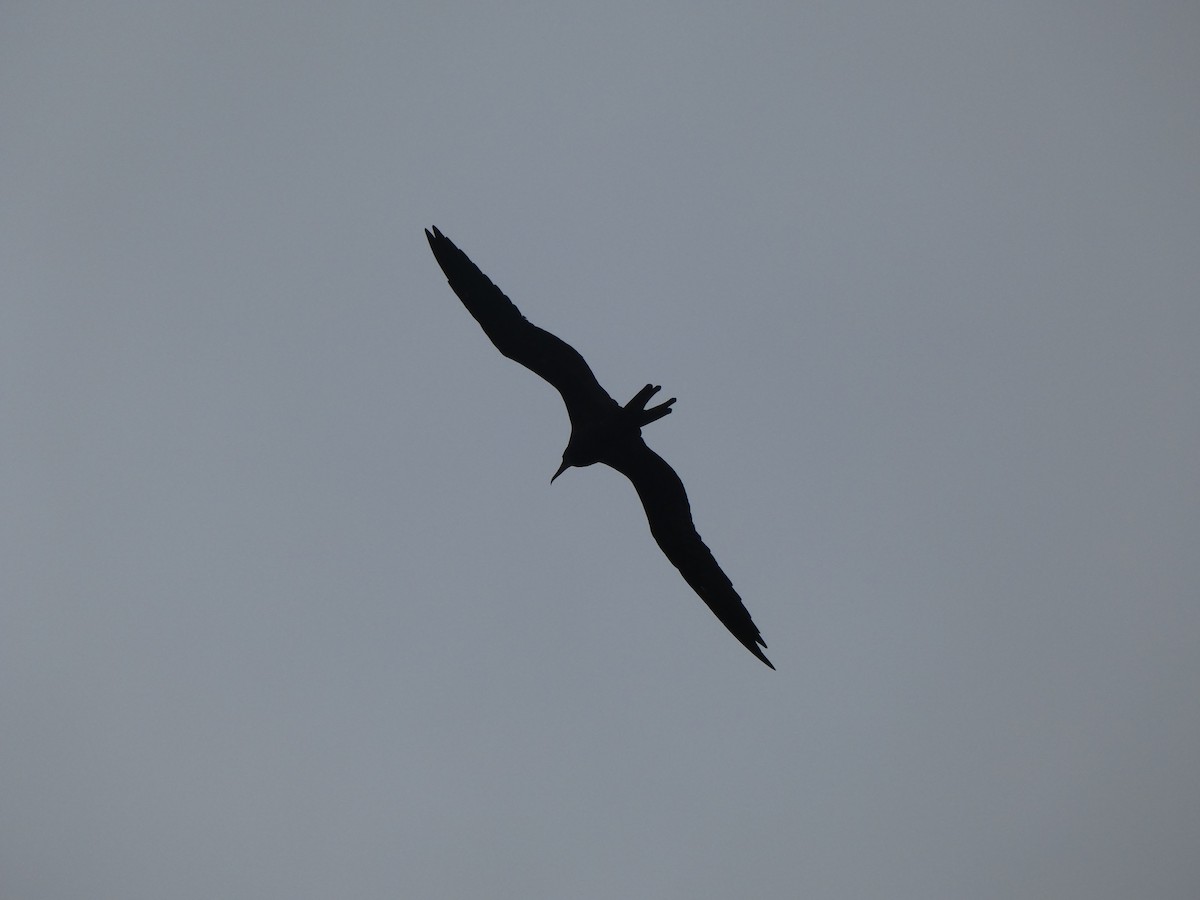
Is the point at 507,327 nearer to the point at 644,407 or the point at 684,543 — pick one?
the point at 644,407

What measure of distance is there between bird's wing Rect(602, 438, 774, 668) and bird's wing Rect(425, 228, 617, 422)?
3.72 ft

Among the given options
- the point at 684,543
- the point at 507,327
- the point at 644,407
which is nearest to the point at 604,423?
the point at 644,407

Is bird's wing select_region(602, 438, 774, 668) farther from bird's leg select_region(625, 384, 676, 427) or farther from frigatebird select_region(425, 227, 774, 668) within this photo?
bird's leg select_region(625, 384, 676, 427)

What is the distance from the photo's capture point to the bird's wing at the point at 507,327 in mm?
11547

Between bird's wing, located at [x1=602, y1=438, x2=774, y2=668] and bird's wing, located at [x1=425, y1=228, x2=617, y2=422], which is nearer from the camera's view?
bird's wing, located at [x1=425, y1=228, x2=617, y2=422]

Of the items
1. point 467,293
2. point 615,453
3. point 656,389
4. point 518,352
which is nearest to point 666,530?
point 615,453

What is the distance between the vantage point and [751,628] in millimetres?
12586

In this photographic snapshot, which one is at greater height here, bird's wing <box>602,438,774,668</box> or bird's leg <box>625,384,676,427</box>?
bird's leg <box>625,384,676,427</box>

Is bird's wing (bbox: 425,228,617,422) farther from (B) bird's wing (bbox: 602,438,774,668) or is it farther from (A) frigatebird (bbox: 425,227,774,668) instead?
(B) bird's wing (bbox: 602,438,774,668)

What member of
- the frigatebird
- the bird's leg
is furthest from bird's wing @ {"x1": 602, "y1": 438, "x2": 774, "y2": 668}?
the bird's leg

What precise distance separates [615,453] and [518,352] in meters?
1.81

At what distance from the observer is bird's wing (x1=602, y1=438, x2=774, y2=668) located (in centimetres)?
1234

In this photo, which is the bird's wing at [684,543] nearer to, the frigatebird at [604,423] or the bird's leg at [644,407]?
the frigatebird at [604,423]

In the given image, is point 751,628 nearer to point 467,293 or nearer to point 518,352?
point 518,352
